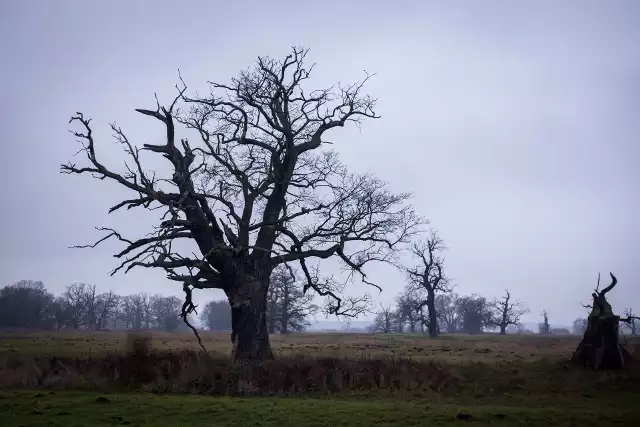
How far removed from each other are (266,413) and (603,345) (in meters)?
14.4

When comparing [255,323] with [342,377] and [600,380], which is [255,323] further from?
[600,380]

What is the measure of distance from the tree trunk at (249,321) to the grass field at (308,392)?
2.79 ft

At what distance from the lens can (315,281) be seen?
2505 centimetres

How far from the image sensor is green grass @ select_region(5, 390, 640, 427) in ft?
44.0

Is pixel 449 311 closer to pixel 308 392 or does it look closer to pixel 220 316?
pixel 220 316

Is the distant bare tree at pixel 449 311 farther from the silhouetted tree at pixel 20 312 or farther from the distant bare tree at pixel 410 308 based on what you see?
the silhouetted tree at pixel 20 312

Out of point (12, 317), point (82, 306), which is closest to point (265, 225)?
point (12, 317)

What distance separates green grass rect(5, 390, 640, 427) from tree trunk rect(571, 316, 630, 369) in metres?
5.85

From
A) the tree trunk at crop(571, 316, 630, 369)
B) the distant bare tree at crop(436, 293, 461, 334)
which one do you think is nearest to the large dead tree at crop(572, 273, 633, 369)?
the tree trunk at crop(571, 316, 630, 369)

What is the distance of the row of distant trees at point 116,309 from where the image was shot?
222ft

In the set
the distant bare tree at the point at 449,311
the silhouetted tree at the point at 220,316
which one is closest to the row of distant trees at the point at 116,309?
the silhouetted tree at the point at 220,316

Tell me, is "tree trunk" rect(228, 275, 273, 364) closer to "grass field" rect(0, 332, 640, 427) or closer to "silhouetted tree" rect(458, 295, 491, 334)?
"grass field" rect(0, 332, 640, 427)

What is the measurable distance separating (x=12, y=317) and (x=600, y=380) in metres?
78.5

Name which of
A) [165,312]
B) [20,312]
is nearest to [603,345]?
[20,312]
